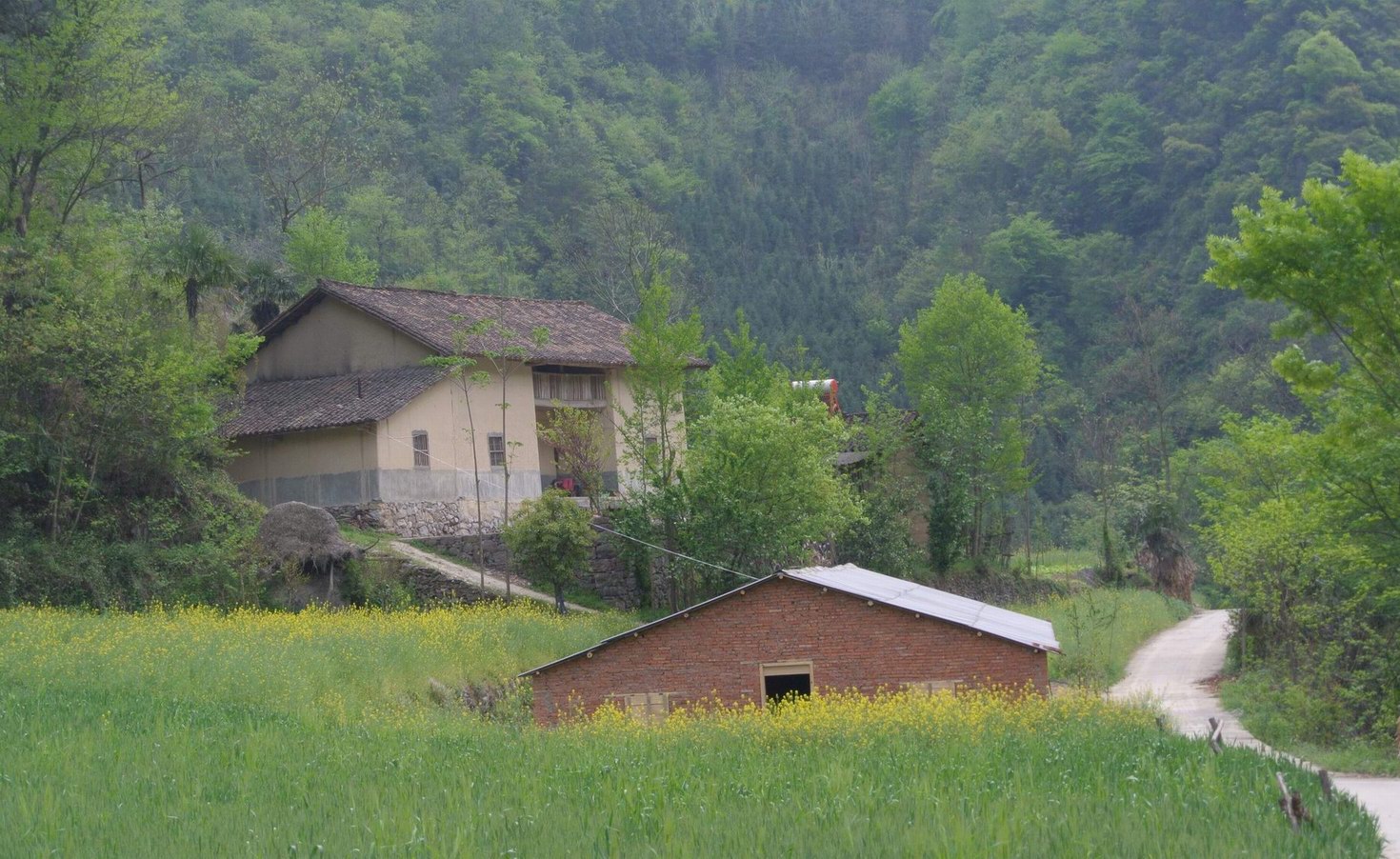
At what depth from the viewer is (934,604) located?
2662 cm

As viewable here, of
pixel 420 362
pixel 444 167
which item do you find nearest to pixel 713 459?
pixel 420 362

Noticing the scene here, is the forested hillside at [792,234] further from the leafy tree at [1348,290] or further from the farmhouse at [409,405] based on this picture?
the farmhouse at [409,405]

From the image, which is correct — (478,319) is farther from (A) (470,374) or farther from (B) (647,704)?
(B) (647,704)

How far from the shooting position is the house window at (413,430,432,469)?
38344mm

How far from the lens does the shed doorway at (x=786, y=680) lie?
24250 millimetres

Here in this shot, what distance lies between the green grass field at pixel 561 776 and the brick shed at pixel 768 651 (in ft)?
5.86

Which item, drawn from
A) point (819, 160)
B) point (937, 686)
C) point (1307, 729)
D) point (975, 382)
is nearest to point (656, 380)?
A: point (937, 686)

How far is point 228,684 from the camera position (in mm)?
21469

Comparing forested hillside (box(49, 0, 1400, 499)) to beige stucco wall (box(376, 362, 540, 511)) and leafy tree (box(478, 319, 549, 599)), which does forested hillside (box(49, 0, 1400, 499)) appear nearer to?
leafy tree (box(478, 319, 549, 599))

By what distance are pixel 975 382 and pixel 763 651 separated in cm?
2981

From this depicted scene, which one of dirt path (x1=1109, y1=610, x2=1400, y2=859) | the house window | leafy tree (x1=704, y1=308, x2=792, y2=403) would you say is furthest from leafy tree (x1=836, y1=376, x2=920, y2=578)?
the house window

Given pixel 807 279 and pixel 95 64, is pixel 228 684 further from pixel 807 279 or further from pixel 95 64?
pixel 807 279

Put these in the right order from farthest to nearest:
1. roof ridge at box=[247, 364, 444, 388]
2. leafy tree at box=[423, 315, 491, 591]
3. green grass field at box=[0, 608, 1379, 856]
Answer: roof ridge at box=[247, 364, 444, 388] < leafy tree at box=[423, 315, 491, 591] < green grass field at box=[0, 608, 1379, 856]

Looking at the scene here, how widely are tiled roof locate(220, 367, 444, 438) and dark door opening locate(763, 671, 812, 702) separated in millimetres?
15204
